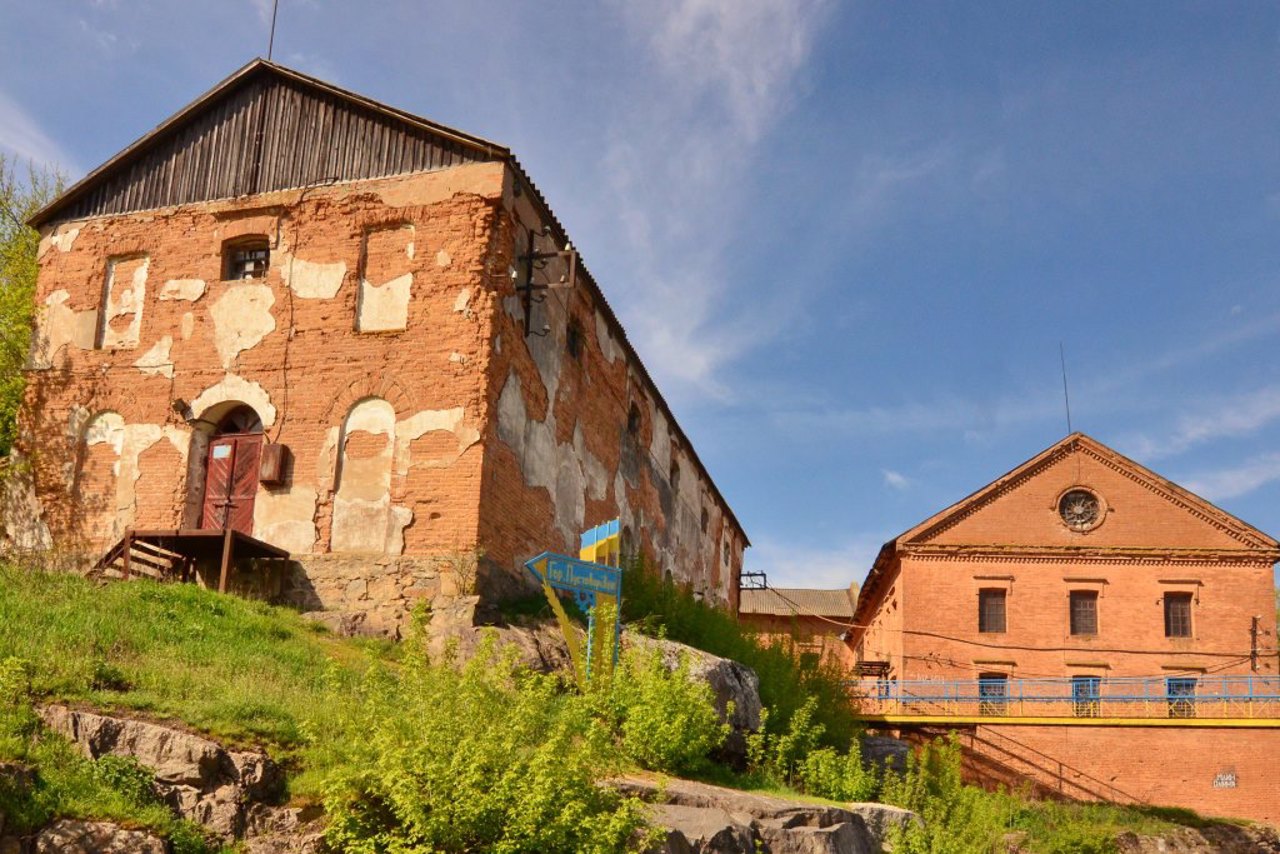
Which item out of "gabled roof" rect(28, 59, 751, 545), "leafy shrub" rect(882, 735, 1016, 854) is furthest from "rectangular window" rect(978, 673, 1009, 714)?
"gabled roof" rect(28, 59, 751, 545)

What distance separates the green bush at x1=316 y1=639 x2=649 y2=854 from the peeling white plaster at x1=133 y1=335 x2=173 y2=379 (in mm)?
10900

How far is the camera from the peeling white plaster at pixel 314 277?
19.0 m

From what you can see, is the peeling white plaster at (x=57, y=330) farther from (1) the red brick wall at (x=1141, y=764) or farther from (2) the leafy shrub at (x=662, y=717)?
(1) the red brick wall at (x=1141, y=764)

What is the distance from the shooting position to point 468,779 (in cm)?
923

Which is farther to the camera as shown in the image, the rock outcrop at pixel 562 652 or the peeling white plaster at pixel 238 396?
the peeling white plaster at pixel 238 396

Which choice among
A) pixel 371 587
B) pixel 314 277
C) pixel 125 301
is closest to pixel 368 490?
pixel 371 587

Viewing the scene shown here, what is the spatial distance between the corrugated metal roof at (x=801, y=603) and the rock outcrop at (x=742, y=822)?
4500 cm

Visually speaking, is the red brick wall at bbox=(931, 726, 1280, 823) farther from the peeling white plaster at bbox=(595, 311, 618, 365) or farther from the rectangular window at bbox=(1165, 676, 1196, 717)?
the peeling white plaster at bbox=(595, 311, 618, 365)

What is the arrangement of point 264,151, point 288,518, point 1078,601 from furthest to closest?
point 1078,601 → point 264,151 → point 288,518

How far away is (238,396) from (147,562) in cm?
282

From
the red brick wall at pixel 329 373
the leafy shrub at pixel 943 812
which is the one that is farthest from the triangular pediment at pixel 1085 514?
the red brick wall at pixel 329 373

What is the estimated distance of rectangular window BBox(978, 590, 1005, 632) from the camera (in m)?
34.4

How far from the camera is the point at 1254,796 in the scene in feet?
93.8

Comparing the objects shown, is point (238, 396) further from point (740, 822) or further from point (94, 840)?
point (94, 840)
